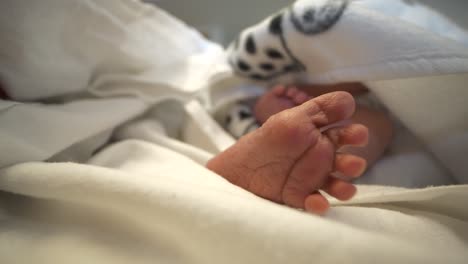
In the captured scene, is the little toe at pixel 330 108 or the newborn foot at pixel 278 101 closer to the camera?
the little toe at pixel 330 108

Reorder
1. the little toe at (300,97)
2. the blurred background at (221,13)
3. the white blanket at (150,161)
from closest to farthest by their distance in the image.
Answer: the white blanket at (150,161) < the little toe at (300,97) < the blurred background at (221,13)

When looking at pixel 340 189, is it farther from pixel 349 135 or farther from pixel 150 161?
pixel 150 161

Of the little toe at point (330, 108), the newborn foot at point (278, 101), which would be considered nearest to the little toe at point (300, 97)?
the newborn foot at point (278, 101)

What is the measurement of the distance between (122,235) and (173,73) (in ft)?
1.15

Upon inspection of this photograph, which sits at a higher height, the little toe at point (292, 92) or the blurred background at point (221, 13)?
the blurred background at point (221, 13)

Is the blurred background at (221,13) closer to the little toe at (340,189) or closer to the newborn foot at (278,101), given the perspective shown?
the newborn foot at (278,101)

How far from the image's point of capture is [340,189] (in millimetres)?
294

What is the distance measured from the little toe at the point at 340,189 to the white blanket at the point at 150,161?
0.07 feet

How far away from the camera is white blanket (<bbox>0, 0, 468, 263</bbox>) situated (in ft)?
0.91

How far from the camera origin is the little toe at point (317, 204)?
0.29 meters

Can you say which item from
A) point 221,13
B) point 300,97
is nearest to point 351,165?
point 300,97

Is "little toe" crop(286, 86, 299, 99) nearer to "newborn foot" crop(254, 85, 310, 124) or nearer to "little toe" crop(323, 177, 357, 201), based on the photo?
"newborn foot" crop(254, 85, 310, 124)

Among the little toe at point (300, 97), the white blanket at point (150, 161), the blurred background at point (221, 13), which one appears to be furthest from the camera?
the blurred background at point (221, 13)

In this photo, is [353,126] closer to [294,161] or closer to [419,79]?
[294,161]
